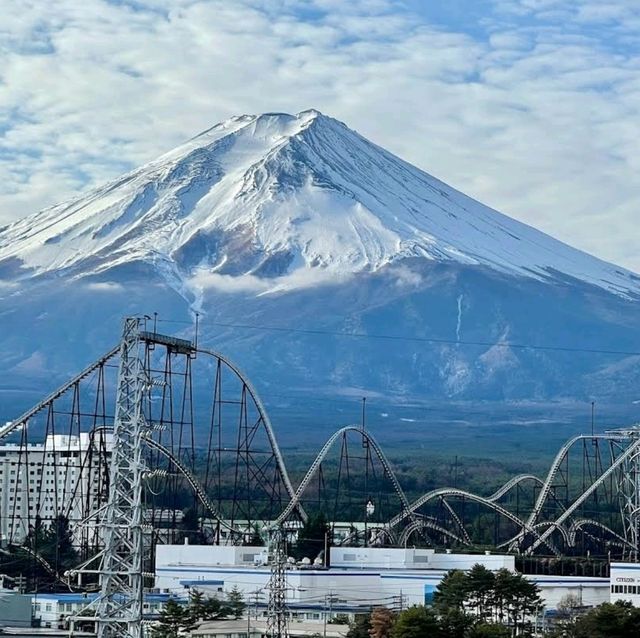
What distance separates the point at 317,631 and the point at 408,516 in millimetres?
25057

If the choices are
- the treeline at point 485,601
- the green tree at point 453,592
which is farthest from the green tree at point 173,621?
the green tree at point 453,592

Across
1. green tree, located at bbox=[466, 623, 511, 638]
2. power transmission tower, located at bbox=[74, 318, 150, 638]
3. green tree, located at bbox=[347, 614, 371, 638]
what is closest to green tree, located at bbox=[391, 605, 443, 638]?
green tree, located at bbox=[466, 623, 511, 638]

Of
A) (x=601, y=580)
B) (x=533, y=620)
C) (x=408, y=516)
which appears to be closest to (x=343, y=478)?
(x=408, y=516)

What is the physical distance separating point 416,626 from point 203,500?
21.8 m

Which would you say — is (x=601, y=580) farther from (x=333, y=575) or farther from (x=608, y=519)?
(x=608, y=519)

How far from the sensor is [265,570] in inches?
2040

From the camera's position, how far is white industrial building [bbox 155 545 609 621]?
1957 inches

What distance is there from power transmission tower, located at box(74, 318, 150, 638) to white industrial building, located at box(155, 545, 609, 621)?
59.2 ft

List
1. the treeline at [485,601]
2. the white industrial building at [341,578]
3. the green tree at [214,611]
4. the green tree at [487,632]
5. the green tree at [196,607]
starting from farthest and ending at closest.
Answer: the white industrial building at [341,578] < the green tree at [214,611] < the green tree at [196,607] < the treeline at [485,601] < the green tree at [487,632]

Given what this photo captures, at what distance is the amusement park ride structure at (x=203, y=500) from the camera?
28.5m

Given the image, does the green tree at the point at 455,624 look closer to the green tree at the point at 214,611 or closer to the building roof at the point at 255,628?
the building roof at the point at 255,628

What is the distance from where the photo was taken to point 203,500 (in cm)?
5962

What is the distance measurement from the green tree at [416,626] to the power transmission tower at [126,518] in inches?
408

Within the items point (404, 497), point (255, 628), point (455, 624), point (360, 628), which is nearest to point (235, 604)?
point (255, 628)
